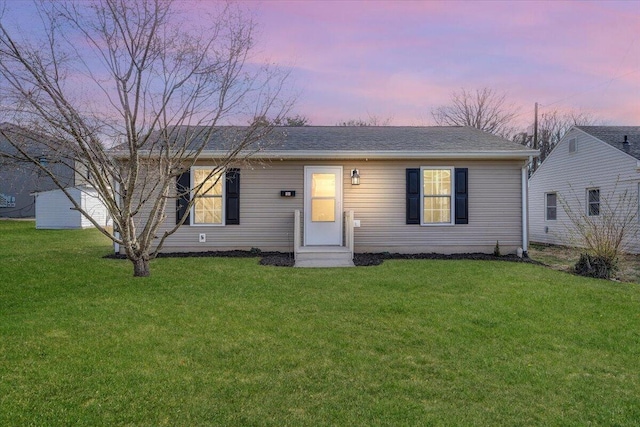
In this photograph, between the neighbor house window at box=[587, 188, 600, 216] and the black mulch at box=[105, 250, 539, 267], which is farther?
the neighbor house window at box=[587, 188, 600, 216]

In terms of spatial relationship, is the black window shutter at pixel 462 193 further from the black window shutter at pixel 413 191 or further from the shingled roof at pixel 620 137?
the shingled roof at pixel 620 137

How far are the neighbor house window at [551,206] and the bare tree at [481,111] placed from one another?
11.6 m

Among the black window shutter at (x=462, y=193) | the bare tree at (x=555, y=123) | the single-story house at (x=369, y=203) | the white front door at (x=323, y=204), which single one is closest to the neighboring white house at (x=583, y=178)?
the single-story house at (x=369, y=203)

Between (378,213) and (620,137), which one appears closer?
(378,213)

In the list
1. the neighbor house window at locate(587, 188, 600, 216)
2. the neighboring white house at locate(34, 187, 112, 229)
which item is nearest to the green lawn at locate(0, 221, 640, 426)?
the neighbor house window at locate(587, 188, 600, 216)

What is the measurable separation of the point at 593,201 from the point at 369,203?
28.5 feet

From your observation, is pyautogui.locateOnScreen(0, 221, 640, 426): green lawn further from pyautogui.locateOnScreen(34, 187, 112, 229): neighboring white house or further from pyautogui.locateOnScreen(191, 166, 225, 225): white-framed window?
pyautogui.locateOnScreen(34, 187, 112, 229): neighboring white house

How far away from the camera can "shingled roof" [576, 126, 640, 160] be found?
11739 millimetres

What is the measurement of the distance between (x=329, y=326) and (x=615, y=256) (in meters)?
6.07

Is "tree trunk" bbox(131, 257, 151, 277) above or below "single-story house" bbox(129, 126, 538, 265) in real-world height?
below

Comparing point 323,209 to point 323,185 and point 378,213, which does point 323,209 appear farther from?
point 378,213

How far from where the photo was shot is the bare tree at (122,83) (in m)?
5.46

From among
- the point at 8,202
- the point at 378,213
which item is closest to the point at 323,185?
the point at 378,213

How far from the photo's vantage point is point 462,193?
9.16 metres
